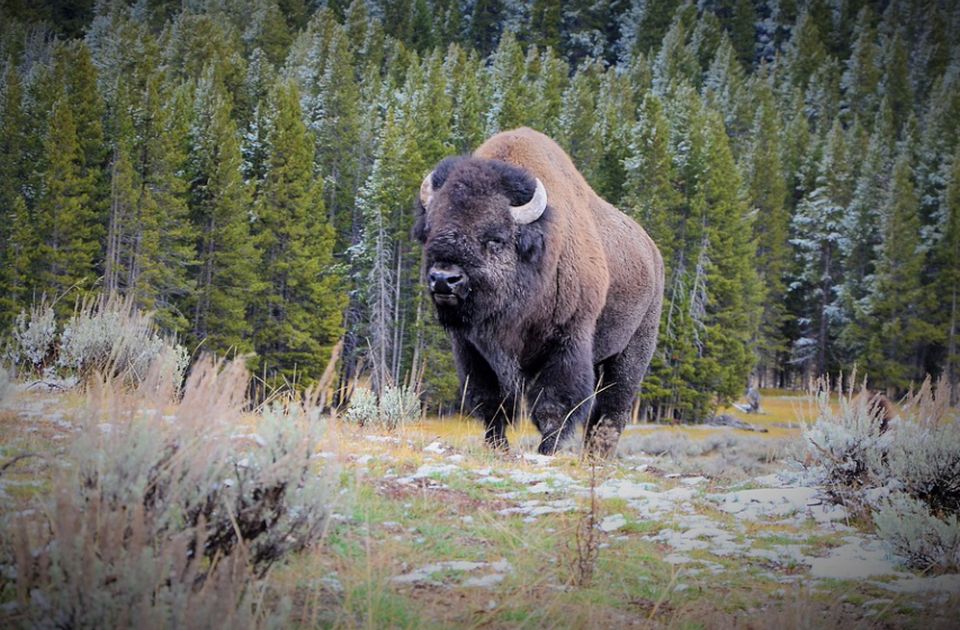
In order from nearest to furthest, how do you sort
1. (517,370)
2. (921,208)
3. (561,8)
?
(517,370) < (921,208) < (561,8)

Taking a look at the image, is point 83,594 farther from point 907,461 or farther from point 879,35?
point 879,35

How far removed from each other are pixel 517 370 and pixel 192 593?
196 inches

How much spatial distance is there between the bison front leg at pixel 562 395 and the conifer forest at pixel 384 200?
41.3 ft

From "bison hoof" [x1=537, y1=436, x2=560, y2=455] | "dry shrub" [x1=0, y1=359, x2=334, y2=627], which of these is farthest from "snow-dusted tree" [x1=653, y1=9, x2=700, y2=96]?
"dry shrub" [x1=0, y1=359, x2=334, y2=627]

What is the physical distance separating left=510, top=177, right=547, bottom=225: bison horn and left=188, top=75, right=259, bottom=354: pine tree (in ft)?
96.5

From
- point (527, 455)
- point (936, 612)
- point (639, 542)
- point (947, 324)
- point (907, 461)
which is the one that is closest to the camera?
point (936, 612)

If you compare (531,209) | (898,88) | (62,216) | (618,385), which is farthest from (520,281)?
(898,88)

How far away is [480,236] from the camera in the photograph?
21.6 feet

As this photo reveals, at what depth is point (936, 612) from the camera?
11.6 feet

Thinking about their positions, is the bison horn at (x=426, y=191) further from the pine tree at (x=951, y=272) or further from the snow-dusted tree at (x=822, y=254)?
the snow-dusted tree at (x=822, y=254)

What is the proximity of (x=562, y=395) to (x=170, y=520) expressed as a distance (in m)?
4.86

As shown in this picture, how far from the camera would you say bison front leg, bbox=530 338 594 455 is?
24.1 feet

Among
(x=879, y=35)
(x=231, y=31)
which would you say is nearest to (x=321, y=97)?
(x=231, y=31)

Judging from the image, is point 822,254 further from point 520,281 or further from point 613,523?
point 613,523
